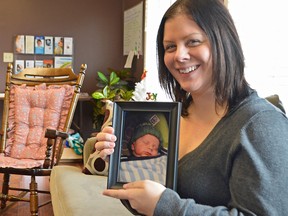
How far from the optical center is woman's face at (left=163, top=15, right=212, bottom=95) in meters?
0.85

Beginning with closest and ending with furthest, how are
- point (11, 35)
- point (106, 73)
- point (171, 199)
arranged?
point (171, 199)
point (11, 35)
point (106, 73)

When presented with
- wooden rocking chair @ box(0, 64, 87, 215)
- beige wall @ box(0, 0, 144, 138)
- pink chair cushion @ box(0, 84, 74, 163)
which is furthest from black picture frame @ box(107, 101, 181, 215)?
beige wall @ box(0, 0, 144, 138)

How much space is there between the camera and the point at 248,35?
1981mm

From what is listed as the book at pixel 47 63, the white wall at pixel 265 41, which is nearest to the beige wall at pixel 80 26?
the book at pixel 47 63

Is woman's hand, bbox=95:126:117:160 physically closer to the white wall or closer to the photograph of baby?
the photograph of baby

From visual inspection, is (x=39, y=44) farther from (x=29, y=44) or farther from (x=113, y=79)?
(x=113, y=79)

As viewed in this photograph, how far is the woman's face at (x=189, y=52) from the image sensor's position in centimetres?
85

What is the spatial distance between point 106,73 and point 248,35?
126 inches

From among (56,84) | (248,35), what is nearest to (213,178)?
(248,35)

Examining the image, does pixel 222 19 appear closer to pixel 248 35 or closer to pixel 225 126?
pixel 225 126

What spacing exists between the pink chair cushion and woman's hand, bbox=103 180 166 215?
2106 millimetres

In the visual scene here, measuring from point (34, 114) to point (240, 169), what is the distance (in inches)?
96.0

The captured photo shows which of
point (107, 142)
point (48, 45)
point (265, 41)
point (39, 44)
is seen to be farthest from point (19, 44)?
point (107, 142)

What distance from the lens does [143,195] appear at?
2.55 ft
